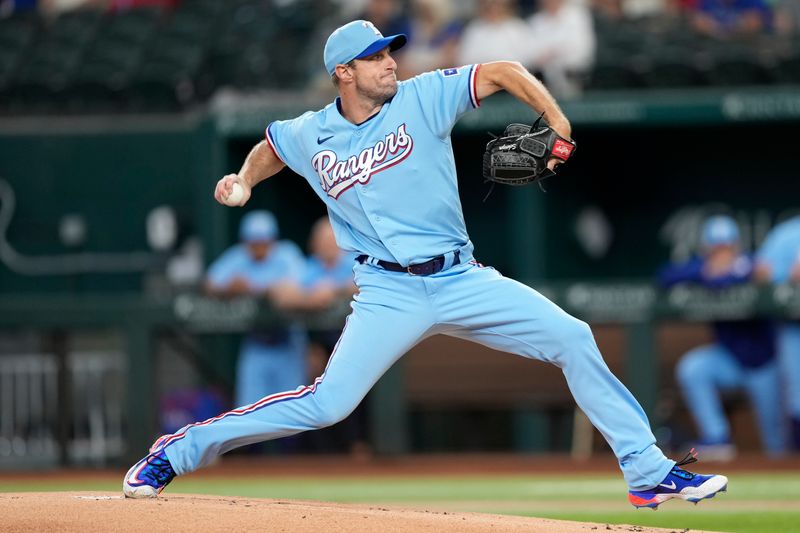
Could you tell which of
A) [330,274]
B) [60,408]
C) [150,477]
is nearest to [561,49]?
[330,274]

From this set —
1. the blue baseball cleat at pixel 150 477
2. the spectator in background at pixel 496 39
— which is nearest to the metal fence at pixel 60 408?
the spectator in background at pixel 496 39

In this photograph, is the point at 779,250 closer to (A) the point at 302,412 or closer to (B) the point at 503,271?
(B) the point at 503,271

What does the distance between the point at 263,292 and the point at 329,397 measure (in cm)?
492

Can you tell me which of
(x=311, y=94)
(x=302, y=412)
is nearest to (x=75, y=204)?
(x=311, y=94)

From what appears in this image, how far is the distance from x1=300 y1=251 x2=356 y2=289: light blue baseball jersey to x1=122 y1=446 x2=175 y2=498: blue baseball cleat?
471cm

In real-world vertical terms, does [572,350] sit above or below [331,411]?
above

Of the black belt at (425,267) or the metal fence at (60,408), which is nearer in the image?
the black belt at (425,267)

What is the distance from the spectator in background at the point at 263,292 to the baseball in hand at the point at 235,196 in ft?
15.5

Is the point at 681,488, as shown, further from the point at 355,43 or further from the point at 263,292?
the point at 263,292

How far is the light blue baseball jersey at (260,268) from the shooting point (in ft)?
32.8

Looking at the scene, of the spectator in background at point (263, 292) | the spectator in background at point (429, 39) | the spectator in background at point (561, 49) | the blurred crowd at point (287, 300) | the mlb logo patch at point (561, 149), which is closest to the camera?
the mlb logo patch at point (561, 149)

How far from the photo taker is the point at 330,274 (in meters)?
9.95

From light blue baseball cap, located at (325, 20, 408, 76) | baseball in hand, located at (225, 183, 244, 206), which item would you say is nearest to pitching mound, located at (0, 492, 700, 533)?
baseball in hand, located at (225, 183, 244, 206)

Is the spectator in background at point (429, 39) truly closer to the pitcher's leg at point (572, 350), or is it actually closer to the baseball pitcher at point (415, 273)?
the baseball pitcher at point (415, 273)
